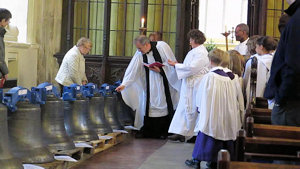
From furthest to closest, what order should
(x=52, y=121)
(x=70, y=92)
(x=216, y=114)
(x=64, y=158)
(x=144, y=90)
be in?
(x=144, y=90) < (x=70, y=92) < (x=216, y=114) < (x=52, y=121) < (x=64, y=158)

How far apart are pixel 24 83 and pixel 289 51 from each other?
8.99m

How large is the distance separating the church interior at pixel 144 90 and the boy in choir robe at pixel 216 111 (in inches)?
0.5

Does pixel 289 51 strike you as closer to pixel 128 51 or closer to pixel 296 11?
pixel 296 11

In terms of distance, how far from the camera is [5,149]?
197 inches

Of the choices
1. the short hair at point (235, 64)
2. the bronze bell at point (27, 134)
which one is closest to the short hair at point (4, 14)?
the bronze bell at point (27, 134)

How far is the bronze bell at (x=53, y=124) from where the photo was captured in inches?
247

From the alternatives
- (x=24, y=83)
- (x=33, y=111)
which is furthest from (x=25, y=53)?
(x=33, y=111)

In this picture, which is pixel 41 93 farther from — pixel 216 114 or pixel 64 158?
pixel 216 114

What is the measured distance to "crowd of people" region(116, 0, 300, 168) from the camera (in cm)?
471

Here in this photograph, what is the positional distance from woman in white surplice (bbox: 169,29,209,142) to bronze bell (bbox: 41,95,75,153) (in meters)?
3.15

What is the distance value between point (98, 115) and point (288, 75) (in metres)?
4.17

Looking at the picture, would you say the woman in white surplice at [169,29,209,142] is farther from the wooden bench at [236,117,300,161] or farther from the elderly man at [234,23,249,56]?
the wooden bench at [236,117,300,161]

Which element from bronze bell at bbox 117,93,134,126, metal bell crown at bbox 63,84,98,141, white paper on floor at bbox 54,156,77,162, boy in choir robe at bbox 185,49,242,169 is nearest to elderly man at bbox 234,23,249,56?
bronze bell at bbox 117,93,134,126

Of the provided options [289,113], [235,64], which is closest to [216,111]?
[235,64]
